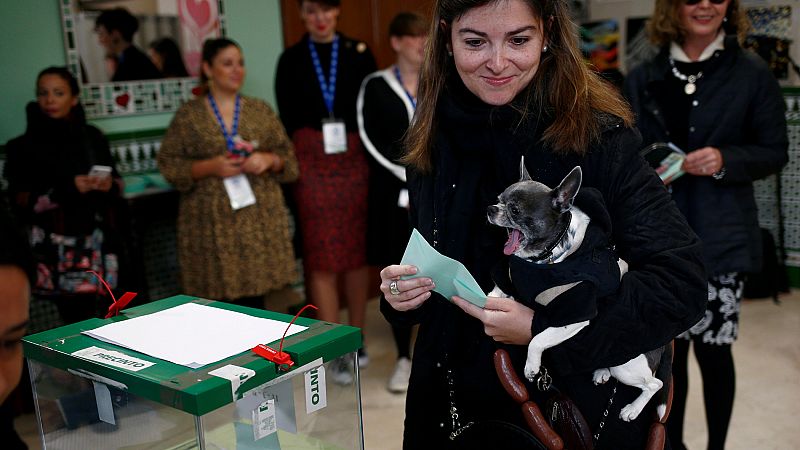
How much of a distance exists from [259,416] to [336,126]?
2.75 metres

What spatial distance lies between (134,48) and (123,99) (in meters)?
0.28

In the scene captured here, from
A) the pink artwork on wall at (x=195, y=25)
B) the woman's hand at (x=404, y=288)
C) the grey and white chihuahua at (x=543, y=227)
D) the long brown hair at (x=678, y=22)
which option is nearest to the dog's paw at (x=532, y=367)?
the grey and white chihuahua at (x=543, y=227)

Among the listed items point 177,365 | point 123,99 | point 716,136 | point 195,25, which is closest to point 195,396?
point 177,365

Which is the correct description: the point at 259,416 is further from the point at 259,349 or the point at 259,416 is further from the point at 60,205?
the point at 60,205

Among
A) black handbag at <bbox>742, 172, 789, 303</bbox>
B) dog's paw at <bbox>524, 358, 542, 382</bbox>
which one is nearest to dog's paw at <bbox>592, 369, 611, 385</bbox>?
dog's paw at <bbox>524, 358, 542, 382</bbox>

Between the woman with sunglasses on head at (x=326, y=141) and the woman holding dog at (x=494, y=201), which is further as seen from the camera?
the woman with sunglasses on head at (x=326, y=141)

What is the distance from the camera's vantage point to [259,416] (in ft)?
4.07

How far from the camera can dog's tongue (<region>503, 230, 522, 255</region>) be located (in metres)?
1.34

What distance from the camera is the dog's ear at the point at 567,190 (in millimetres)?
1278

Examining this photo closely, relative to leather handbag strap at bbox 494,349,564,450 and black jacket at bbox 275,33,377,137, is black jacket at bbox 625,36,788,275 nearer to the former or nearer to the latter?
leather handbag strap at bbox 494,349,564,450

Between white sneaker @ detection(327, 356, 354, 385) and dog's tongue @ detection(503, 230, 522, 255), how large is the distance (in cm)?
35

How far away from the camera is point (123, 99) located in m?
4.02

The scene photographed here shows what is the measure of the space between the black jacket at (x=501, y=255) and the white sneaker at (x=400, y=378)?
2200mm

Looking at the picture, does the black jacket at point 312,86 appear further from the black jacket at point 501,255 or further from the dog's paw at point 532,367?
the dog's paw at point 532,367
